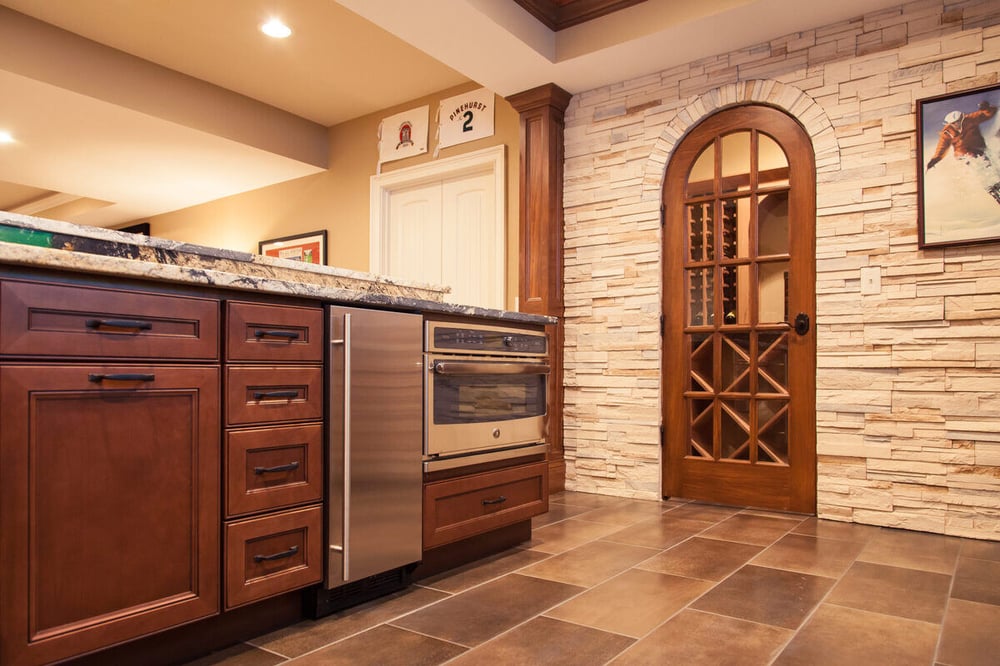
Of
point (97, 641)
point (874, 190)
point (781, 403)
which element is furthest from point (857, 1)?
point (97, 641)

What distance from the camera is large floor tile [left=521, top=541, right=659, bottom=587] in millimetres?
2133

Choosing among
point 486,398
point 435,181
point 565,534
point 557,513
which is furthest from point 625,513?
point 435,181

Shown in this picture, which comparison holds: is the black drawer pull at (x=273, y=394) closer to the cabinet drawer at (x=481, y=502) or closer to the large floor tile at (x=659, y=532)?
the cabinet drawer at (x=481, y=502)

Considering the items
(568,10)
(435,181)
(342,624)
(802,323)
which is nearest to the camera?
(342,624)

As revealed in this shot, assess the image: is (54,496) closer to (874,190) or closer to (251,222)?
(874,190)

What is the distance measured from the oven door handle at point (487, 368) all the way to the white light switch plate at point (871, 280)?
1574 mm

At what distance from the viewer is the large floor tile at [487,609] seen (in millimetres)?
1665

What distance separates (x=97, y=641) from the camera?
1263mm

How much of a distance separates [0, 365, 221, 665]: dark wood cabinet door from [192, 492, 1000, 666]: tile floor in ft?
0.93

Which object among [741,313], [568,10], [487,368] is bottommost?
[487,368]

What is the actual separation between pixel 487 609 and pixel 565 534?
0.95 meters

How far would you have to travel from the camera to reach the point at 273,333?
163 cm

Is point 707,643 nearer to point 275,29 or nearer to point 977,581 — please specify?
point 977,581

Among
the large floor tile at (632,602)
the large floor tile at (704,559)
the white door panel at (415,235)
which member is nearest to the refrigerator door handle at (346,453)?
the large floor tile at (632,602)
